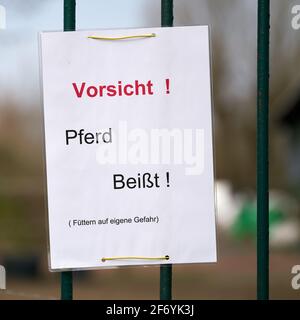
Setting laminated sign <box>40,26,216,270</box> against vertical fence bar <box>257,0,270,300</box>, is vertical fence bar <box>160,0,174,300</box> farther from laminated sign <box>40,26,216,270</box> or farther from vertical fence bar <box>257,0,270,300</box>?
vertical fence bar <box>257,0,270,300</box>

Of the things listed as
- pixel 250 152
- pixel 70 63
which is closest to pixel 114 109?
pixel 70 63

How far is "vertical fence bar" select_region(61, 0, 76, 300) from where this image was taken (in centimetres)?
202

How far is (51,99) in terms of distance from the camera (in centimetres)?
201

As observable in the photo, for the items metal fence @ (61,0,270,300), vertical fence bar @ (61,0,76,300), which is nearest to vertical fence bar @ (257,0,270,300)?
metal fence @ (61,0,270,300)

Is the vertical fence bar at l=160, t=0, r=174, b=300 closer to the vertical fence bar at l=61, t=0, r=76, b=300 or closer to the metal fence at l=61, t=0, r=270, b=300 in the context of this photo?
the metal fence at l=61, t=0, r=270, b=300

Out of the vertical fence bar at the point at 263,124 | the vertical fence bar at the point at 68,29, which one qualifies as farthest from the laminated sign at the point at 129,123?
the vertical fence bar at the point at 263,124

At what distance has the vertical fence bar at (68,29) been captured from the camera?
2021 mm

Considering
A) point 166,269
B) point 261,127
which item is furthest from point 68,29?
point 166,269

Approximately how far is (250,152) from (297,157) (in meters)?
0.16

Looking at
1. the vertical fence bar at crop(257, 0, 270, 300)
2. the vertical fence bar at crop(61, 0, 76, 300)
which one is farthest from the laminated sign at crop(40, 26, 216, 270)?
the vertical fence bar at crop(257, 0, 270, 300)

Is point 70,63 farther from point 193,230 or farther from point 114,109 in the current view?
point 193,230

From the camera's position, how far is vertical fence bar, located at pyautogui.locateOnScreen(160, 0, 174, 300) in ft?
6.64

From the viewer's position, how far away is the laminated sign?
2.01 metres

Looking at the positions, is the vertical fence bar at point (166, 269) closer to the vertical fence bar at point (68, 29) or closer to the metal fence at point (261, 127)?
the metal fence at point (261, 127)
